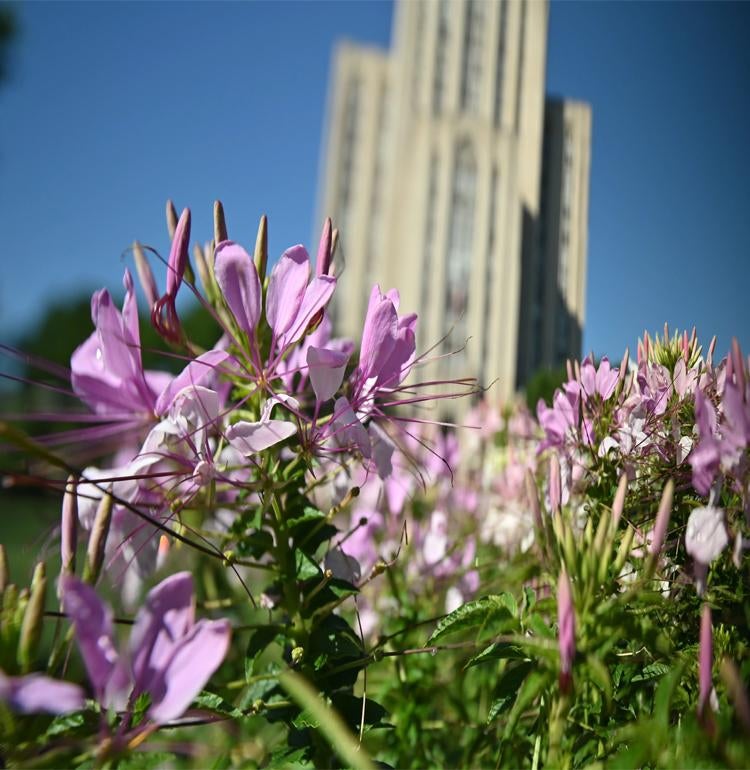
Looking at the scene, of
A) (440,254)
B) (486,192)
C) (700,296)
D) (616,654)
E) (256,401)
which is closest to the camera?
(616,654)

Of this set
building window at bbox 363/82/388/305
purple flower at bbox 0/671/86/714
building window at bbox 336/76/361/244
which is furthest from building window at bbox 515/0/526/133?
building window at bbox 336/76/361/244

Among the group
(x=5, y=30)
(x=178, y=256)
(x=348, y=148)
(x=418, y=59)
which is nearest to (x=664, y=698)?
(x=178, y=256)

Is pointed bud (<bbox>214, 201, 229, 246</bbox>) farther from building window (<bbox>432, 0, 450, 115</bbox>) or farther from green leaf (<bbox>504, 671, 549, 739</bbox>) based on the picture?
building window (<bbox>432, 0, 450, 115</bbox>)

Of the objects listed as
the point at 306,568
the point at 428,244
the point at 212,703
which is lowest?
the point at 212,703

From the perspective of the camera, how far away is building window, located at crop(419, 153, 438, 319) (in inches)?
445

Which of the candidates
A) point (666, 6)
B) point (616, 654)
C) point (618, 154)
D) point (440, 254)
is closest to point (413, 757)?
point (616, 654)

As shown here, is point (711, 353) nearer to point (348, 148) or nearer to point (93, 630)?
point (93, 630)

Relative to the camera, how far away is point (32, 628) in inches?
15.1

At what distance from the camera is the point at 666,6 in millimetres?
818

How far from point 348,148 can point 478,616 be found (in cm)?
2354

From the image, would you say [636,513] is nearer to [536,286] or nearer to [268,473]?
[268,473]

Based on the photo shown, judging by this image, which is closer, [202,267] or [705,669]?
[705,669]

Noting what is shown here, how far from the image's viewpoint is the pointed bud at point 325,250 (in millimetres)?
620

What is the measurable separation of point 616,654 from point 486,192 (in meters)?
1.60
